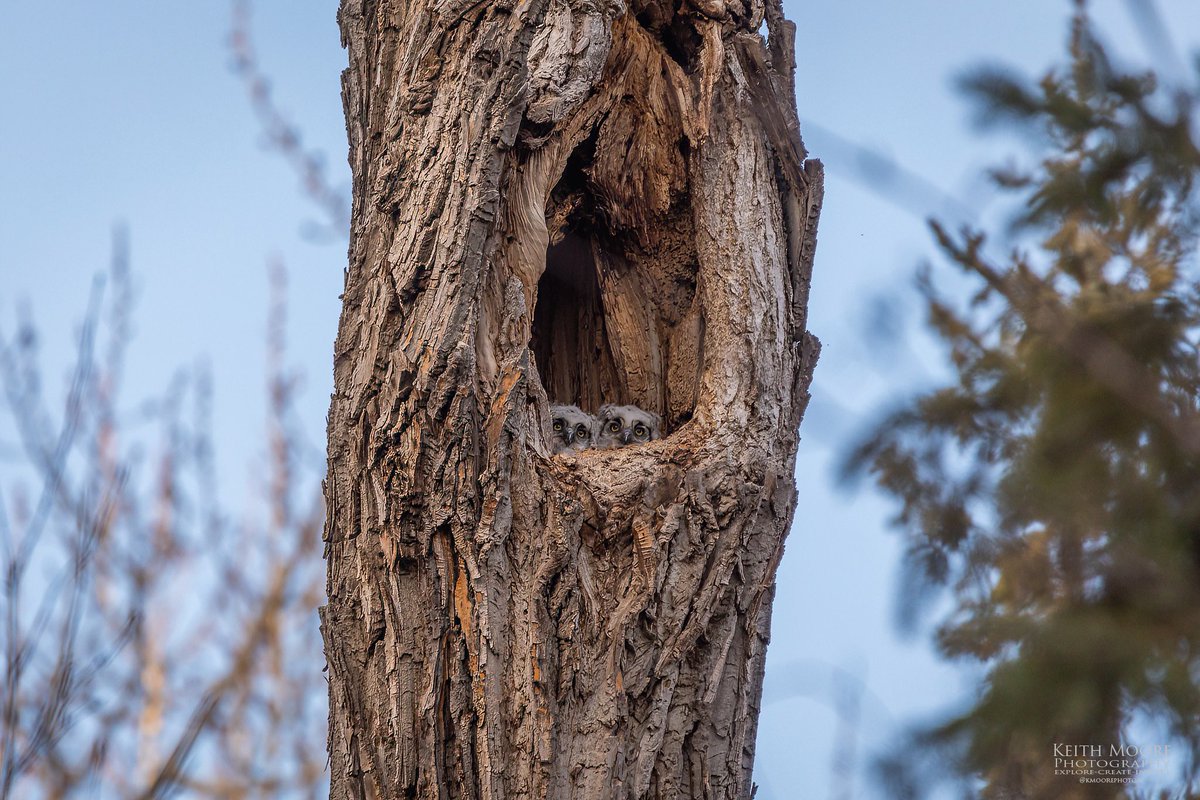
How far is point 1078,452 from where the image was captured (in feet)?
5.06

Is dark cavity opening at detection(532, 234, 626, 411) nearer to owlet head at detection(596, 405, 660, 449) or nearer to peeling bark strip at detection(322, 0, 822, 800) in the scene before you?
owlet head at detection(596, 405, 660, 449)

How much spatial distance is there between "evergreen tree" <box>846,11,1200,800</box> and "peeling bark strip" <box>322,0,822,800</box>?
1.08m

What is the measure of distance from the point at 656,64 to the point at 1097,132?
199cm

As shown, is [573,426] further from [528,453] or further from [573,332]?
[528,453]

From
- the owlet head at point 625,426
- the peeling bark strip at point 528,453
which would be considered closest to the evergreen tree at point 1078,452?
the peeling bark strip at point 528,453

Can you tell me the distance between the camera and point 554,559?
2.63 metres

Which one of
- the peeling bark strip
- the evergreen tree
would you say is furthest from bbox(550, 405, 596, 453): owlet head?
the evergreen tree

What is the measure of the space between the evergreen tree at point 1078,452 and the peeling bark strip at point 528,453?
1077 millimetres

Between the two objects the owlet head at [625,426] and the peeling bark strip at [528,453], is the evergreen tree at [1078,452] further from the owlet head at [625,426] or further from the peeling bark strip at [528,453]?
the owlet head at [625,426]

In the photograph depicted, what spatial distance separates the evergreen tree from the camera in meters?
1.42

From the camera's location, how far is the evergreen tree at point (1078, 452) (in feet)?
4.65

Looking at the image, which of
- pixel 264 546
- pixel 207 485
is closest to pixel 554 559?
pixel 207 485

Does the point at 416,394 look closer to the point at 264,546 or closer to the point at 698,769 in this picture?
the point at 698,769

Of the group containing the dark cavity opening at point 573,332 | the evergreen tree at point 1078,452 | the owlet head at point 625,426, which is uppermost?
the dark cavity opening at point 573,332
